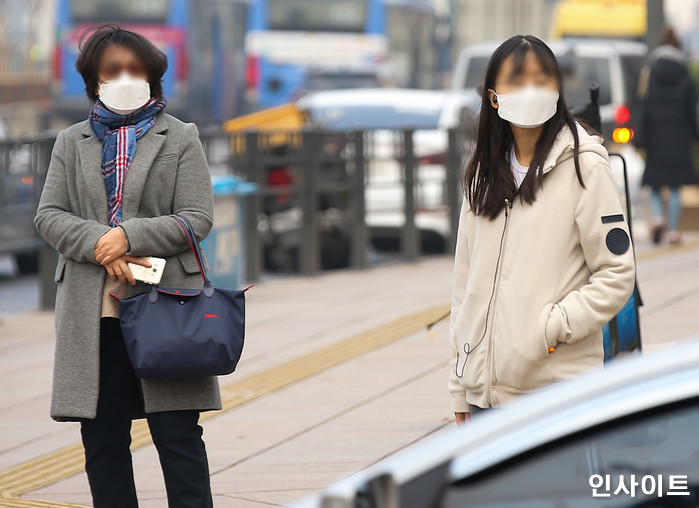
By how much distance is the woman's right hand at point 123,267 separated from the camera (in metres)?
3.45

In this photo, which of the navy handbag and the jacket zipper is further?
the navy handbag

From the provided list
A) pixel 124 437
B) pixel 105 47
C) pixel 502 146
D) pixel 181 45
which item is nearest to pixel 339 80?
pixel 181 45

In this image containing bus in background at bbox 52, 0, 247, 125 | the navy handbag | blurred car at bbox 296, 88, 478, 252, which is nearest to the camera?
the navy handbag

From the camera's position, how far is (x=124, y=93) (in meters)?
3.50

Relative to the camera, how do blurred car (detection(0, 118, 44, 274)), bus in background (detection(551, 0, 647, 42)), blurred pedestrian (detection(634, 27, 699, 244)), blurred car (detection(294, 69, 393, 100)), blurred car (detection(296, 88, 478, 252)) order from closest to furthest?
blurred car (detection(0, 118, 44, 274)), blurred car (detection(296, 88, 478, 252)), blurred pedestrian (detection(634, 27, 699, 244)), blurred car (detection(294, 69, 393, 100)), bus in background (detection(551, 0, 647, 42))

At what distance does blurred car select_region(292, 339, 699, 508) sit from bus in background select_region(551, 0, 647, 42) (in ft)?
81.9

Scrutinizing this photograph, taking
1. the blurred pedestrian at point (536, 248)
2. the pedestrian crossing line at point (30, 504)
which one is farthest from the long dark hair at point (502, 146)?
the pedestrian crossing line at point (30, 504)

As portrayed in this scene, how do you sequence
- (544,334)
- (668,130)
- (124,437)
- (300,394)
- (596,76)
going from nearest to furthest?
(544,334), (124,437), (300,394), (668,130), (596,76)

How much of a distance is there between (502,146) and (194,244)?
929 millimetres

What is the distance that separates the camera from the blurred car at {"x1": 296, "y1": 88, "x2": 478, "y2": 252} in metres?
11.5

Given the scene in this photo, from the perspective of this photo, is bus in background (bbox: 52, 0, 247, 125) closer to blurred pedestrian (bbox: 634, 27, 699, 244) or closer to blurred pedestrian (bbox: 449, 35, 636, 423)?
blurred pedestrian (bbox: 634, 27, 699, 244)

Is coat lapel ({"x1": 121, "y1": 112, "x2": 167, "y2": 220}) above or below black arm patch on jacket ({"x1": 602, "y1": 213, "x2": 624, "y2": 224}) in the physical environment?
above

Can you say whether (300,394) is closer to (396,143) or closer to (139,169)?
(139,169)

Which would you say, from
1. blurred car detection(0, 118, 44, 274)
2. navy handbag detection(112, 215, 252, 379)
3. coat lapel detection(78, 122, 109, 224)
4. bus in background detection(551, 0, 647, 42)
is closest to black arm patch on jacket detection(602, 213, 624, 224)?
navy handbag detection(112, 215, 252, 379)
